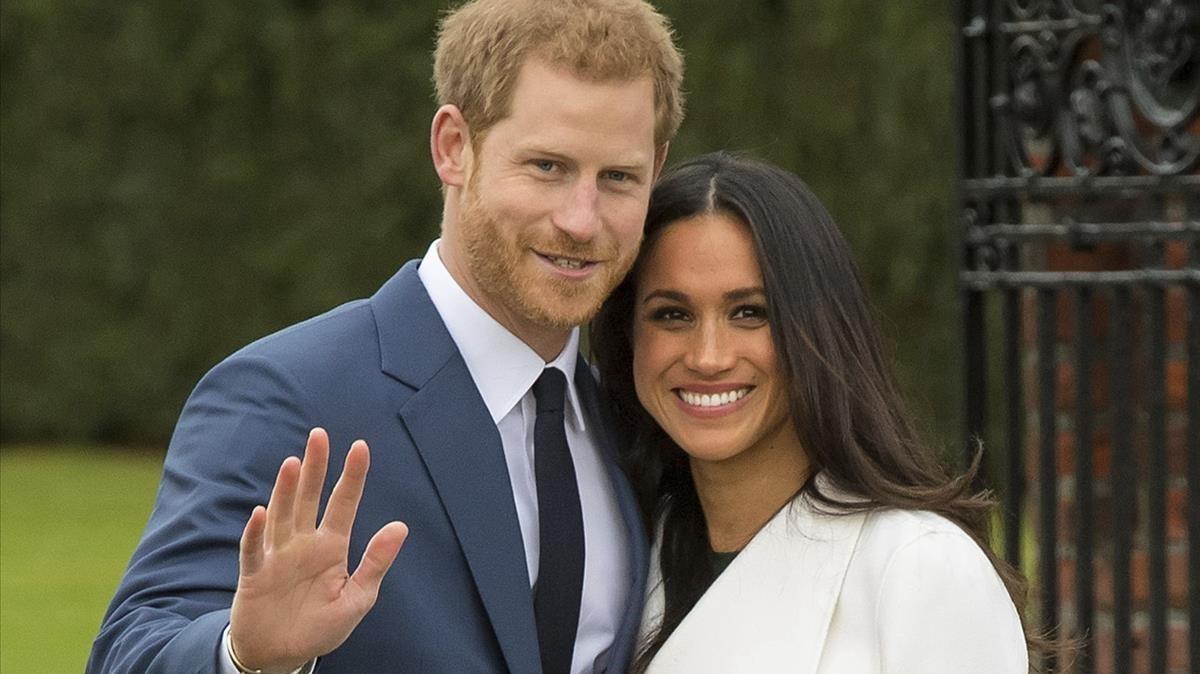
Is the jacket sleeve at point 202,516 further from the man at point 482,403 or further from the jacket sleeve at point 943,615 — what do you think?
the jacket sleeve at point 943,615

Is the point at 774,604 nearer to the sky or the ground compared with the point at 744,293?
nearer to the ground

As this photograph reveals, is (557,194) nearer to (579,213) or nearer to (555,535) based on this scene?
(579,213)

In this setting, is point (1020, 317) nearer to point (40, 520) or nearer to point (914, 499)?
point (914, 499)

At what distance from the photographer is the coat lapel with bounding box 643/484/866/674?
2740mm

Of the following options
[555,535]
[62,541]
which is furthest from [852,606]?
[62,541]

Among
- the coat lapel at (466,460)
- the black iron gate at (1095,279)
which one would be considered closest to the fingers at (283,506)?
the coat lapel at (466,460)

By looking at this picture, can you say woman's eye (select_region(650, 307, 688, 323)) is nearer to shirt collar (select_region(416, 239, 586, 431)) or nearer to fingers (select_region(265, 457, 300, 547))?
shirt collar (select_region(416, 239, 586, 431))

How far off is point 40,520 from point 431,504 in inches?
322

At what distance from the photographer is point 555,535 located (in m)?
2.69

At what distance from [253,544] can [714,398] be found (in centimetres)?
91

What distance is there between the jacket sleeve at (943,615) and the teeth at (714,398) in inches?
13.1

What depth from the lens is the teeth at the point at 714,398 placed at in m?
2.86

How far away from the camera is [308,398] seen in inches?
99.9

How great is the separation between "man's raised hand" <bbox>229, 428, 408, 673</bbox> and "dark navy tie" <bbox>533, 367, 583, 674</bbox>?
0.47m
